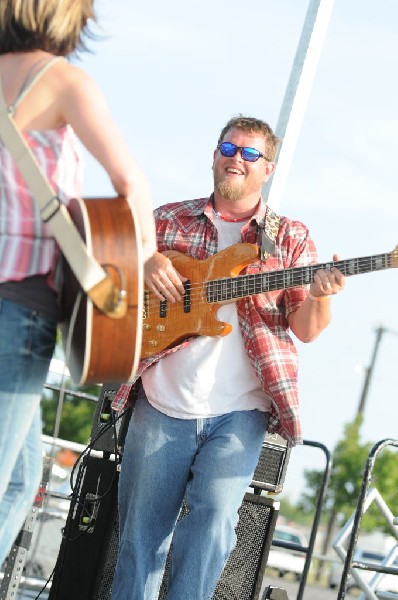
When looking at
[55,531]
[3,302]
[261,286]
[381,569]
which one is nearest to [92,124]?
[3,302]

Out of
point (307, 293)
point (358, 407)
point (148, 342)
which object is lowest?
point (148, 342)

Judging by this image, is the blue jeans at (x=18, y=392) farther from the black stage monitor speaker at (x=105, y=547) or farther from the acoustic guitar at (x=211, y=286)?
the black stage monitor speaker at (x=105, y=547)

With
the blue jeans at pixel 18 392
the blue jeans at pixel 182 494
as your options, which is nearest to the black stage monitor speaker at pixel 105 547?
the blue jeans at pixel 182 494

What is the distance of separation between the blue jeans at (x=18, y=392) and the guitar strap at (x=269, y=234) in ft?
5.90

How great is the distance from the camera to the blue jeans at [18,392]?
2.85 m

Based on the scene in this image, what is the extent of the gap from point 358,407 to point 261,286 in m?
43.7

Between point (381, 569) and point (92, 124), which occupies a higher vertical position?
point (92, 124)

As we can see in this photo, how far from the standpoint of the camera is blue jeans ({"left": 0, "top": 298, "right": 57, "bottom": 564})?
2.85 m

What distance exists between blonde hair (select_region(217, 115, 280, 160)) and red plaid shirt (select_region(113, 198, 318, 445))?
0.29 metres

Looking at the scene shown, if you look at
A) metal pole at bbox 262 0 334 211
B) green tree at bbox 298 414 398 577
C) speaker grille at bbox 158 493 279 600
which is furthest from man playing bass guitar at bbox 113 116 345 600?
green tree at bbox 298 414 398 577

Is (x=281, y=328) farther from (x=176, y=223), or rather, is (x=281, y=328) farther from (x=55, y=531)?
(x=55, y=531)

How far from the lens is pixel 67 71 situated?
9.62ft

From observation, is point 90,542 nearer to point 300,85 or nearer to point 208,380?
point 208,380

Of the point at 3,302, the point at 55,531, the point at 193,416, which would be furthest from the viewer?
the point at 55,531
